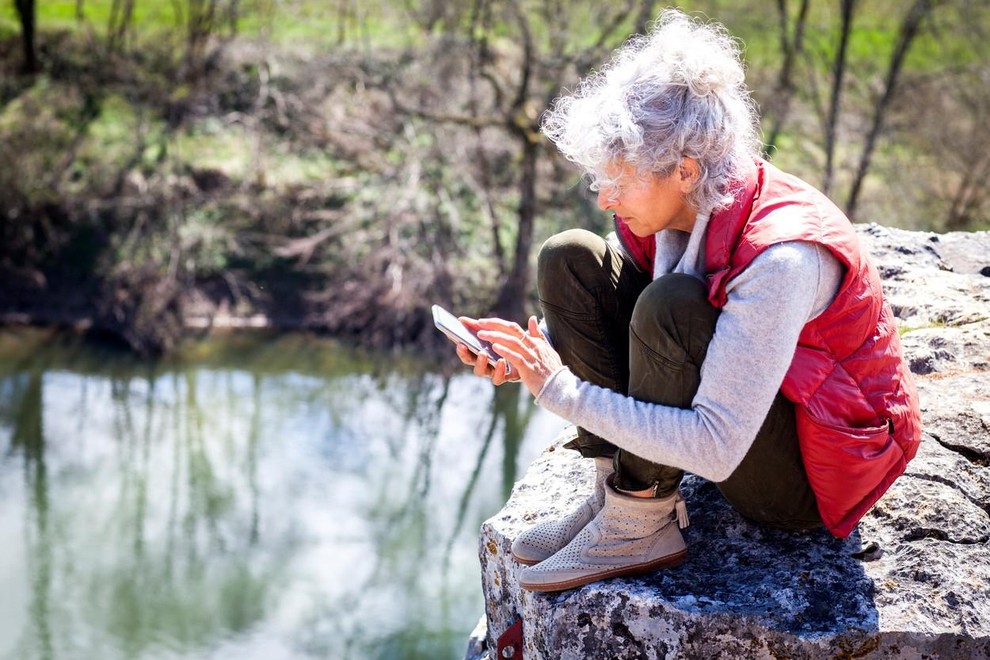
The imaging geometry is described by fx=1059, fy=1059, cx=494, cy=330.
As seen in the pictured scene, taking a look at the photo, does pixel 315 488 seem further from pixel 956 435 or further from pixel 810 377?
pixel 810 377

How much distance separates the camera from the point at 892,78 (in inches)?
350

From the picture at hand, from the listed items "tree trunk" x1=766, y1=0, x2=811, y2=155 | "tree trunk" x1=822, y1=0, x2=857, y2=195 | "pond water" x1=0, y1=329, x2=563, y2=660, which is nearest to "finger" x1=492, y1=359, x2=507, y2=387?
"pond water" x1=0, y1=329, x2=563, y2=660

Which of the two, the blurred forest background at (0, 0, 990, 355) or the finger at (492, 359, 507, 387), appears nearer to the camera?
the finger at (492, 359, 507, 387)

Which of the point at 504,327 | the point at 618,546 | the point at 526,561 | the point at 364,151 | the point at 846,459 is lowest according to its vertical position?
the point at 364,151

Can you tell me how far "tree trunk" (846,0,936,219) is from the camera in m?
8.64

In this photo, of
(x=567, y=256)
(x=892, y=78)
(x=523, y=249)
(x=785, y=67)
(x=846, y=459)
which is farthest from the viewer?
(x=785, y=67)

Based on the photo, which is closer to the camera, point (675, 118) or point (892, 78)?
point (675, 118)

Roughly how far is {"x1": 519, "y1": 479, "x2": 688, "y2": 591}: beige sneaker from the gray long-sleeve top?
211 millimetres

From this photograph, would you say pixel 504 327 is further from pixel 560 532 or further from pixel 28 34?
pixel 28 34

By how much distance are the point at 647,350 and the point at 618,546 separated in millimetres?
388

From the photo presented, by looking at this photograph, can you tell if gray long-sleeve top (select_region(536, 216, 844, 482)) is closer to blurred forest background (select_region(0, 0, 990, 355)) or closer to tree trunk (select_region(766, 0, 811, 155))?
blurred forest background (select_region(0, 0, 990, 355))

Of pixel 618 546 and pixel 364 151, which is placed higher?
pixel 618 546

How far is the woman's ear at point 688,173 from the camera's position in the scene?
5.35 feet

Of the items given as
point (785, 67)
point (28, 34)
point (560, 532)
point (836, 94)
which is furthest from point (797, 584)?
point (28, 34)
